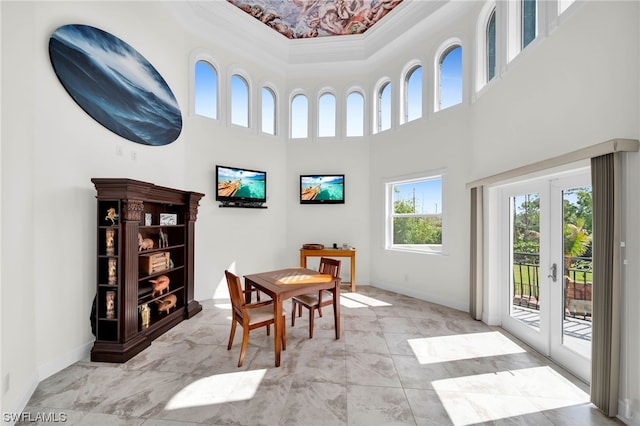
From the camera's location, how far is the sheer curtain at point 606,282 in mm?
1913

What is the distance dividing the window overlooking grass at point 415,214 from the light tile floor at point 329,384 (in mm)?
1882

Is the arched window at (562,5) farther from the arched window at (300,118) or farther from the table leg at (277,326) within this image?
the arched window at (300,118)

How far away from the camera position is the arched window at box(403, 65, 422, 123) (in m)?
4.99

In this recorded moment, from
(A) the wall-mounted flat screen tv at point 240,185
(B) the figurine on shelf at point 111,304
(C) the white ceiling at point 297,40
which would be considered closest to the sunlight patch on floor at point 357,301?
(A) the wall-mounted flat screen tv at point 240,185

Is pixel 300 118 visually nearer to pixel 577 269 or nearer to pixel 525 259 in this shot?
pixel 525 259

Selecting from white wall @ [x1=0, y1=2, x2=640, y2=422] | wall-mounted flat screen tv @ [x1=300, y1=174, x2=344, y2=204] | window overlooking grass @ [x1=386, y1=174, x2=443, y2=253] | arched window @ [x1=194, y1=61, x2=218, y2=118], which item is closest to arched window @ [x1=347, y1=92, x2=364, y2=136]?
white wall @ [x1=0, y1=2, x2=640, y2=422]

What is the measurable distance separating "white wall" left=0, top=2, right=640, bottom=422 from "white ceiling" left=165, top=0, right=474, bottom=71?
8.4 inches

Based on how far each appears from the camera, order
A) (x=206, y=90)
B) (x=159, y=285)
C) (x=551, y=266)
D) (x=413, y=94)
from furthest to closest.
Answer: (x=413, y=94), (x=206, y=90), (x=159, y=285), (x=551, y=266)

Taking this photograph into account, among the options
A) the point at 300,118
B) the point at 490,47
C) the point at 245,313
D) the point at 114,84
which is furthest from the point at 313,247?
the point at 490,47

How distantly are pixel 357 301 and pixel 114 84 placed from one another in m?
4.73

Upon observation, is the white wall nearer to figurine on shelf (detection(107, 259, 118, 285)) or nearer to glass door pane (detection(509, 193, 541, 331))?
figurine on shelf (detection(107, 259, 118, 285))

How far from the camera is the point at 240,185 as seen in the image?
5020mm

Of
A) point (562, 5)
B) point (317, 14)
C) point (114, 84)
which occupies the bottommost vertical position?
point (114, 84)

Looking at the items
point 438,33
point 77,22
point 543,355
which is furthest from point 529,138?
point 77,22
